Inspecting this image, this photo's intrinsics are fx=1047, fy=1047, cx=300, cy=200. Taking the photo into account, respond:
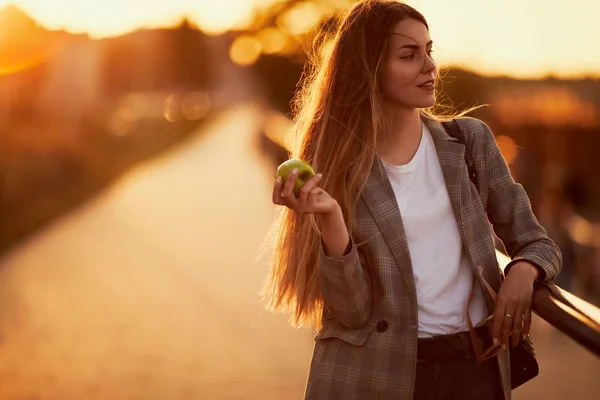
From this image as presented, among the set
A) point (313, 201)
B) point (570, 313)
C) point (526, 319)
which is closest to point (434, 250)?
point (526, 319)

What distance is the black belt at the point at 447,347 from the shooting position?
267cm

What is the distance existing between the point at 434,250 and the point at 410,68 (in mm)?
507

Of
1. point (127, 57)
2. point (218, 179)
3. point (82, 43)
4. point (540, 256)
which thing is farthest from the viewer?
point (127, 57)

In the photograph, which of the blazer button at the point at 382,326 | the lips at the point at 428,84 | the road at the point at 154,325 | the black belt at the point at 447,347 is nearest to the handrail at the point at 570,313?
the black belt at the point at 447,347

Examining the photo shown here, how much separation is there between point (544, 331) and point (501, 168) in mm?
7441

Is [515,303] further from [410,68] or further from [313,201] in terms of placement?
[410,68]

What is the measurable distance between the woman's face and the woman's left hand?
22.4 inches

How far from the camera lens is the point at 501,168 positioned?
112 inches

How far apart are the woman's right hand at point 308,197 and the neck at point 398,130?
441 millimetres

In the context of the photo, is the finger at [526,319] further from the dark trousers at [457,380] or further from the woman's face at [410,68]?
the woman's face at [410,68]

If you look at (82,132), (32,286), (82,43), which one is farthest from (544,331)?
(82,43)

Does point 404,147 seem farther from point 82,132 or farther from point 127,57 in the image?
point 127,57

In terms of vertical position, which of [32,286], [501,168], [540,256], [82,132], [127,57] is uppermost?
[127,57]

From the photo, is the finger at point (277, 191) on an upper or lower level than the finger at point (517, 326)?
upper
